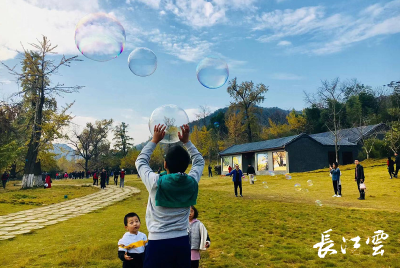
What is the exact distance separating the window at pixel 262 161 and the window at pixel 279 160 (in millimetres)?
1578

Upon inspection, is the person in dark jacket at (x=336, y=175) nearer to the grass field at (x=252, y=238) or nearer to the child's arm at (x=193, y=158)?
the grass field at (x=252, y=238)

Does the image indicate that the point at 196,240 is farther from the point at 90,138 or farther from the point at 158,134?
the point at 90,138

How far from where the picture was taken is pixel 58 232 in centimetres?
840

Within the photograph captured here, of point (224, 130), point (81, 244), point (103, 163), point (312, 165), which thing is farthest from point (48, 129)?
point (224, 130)

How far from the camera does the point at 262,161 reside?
124ft

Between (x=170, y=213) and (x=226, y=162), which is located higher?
(x=226, y=162)

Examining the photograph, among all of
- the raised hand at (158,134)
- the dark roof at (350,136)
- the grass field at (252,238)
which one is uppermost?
the dark roof at (350,136)

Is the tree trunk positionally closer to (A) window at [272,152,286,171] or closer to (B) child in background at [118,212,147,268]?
(B) child in background at [118,212,147,268]

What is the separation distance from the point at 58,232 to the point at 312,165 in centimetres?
3366

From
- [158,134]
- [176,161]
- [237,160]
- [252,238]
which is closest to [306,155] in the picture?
[237,160]

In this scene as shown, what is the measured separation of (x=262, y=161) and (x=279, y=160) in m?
3.18

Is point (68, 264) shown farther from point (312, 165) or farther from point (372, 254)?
point (312, 165)

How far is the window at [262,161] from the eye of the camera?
37.0 m

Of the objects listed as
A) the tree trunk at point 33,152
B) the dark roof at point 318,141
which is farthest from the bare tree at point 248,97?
the tree trunk at point 33,152
